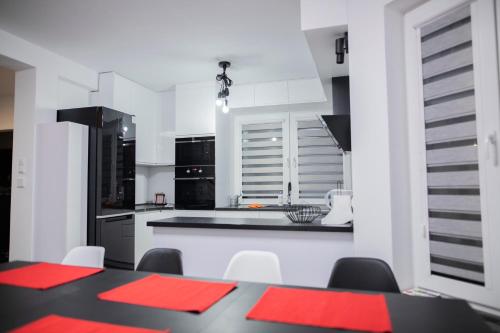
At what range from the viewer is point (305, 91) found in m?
4.91

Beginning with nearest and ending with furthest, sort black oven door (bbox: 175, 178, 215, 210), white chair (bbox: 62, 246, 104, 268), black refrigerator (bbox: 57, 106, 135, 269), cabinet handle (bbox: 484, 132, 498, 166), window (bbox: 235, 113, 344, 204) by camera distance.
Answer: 1. cabinet handle (bbox: 484, 132, 498, 166)
2. white chair (bbox: 62, 246, 104, 268)
3. black refrigerator (bbox: 57, 106, 135, 269)
4. black oven door (bbox: 175, 178, 215, 210)
5. window (bbox: 235, 113, 344, 204)

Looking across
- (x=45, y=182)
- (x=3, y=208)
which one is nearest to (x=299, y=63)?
(x=45, y=182)

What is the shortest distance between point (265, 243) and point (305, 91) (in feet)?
9.62

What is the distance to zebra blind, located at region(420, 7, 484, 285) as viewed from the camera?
6.13ft

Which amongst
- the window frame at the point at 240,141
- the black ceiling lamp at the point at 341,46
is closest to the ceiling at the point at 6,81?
the window frame at the point at 240,141

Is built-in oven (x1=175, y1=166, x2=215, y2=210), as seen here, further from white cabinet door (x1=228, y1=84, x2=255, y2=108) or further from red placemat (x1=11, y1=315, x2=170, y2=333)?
red placemat (x1=11, y1=315, x2=170, y2=333)

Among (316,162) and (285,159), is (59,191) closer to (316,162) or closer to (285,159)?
(285,159)

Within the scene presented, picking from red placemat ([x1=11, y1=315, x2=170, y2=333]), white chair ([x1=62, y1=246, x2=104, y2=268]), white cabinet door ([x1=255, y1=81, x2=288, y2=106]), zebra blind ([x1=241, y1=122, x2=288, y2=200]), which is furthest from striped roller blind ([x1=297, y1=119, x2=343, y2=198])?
red placemat ([x1=11, y1=315, x2=170, y2=333])

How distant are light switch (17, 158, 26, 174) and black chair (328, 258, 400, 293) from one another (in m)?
3.62

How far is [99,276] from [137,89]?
392 cm

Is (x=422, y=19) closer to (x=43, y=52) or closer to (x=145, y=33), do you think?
(x=145, y=33)

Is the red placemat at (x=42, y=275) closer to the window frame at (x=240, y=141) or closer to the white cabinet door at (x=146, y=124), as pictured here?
the white cabinet door at (x=146, y=124)

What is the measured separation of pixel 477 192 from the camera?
1.83 m

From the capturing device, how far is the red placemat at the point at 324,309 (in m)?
→ 1.11
